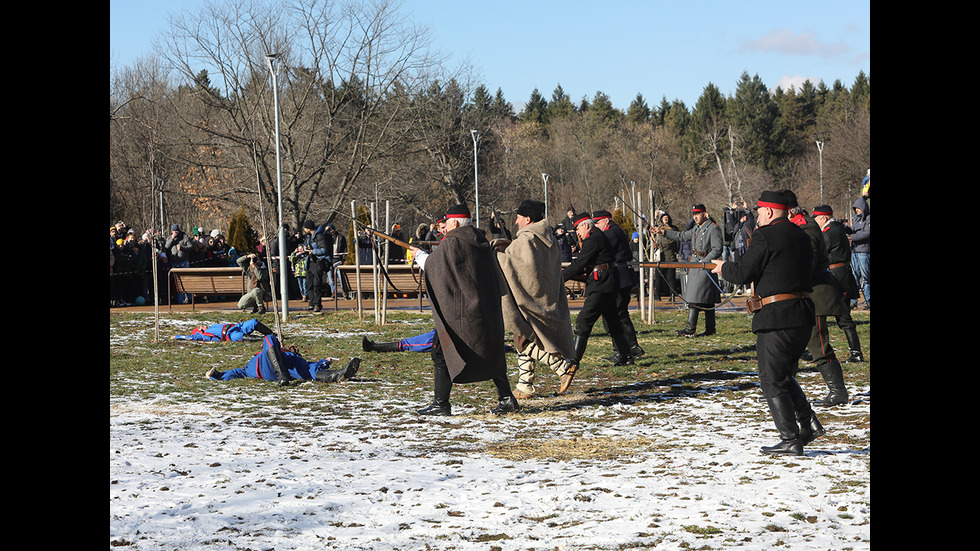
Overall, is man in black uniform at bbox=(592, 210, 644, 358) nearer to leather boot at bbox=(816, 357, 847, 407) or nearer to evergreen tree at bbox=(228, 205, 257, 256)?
leather boot at bbox=(816, 357, 847, 407)

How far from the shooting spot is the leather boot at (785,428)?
703 cm

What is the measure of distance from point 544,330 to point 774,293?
331 cm

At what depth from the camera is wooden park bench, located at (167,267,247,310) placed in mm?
23344

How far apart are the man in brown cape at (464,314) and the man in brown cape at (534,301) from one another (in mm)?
710

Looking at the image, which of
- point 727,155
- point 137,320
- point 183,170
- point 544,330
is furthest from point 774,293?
point 727,155

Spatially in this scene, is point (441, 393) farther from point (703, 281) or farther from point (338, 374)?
point (703, 281)

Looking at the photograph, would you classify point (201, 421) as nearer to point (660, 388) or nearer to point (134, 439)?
point (134, 439)

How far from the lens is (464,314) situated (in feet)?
29.5

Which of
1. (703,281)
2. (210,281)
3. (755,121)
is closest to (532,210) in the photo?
(703,281)

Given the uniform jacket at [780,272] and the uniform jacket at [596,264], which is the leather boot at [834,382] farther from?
the uniform jacket at [596,264]

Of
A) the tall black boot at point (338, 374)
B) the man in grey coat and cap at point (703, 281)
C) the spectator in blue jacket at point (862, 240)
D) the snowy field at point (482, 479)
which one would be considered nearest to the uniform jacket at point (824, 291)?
the snowy field at point (482, 479)

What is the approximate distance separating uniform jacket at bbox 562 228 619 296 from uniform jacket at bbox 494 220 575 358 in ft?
4.87

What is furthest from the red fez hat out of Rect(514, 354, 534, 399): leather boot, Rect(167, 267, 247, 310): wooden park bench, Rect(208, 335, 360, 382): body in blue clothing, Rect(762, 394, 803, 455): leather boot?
Rect(167, 267, 247, 310): wooden park bench

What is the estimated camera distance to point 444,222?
951 cm
